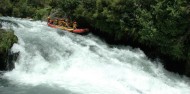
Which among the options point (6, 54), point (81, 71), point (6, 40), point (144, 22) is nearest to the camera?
point (6, 54)

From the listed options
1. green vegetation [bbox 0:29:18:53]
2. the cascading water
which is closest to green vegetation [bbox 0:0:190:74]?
the cascading water

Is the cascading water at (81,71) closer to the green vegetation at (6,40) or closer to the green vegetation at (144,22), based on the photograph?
the green vegetation at (6,40)

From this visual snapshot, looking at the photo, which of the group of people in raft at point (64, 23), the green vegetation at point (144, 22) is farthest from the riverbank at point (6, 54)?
the group of people in raft at point (64, 23)

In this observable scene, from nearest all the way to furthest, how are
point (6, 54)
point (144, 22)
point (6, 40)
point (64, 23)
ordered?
1. point (6, 54)
2. point (6, 40)
3. point (144, 22)
4. point (64, 23)

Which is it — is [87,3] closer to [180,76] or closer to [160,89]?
[180,76]

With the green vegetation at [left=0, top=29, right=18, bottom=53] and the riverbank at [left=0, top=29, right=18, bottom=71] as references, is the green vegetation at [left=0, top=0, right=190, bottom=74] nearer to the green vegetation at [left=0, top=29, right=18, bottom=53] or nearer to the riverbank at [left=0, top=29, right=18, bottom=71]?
the green vegetation at [left=0, top=29, right=18, bottom=53]

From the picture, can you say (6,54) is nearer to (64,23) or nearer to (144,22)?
(144,22)

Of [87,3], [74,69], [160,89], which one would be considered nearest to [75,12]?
[87,3]

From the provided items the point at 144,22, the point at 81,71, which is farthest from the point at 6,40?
the point at 144,22
